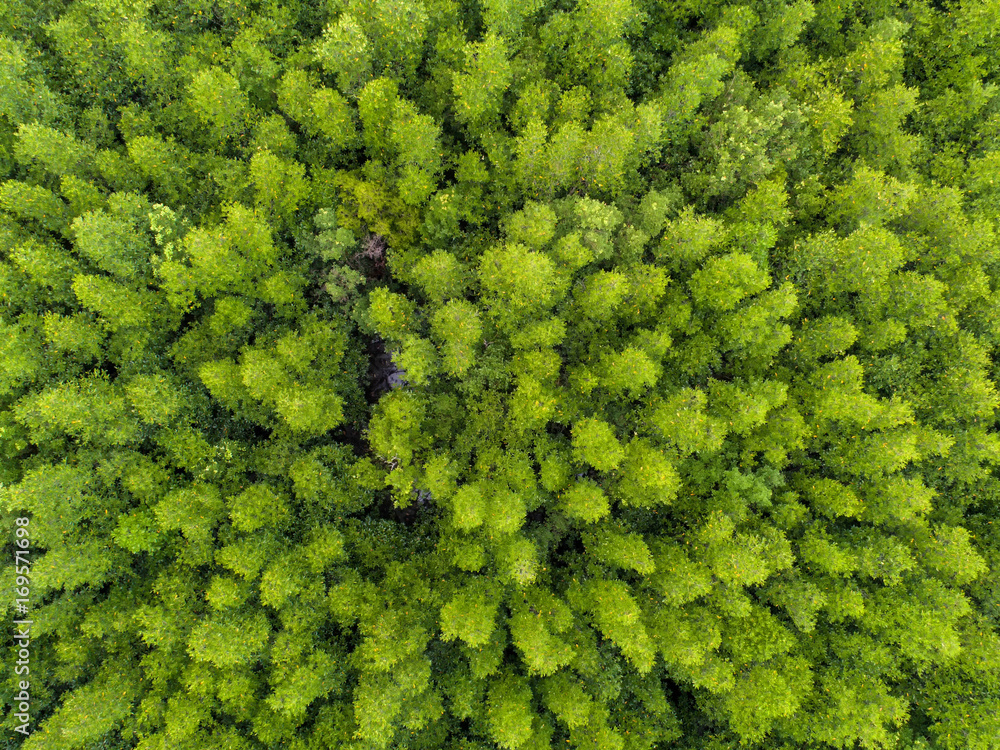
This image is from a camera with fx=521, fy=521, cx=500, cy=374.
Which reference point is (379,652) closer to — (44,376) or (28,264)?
(44,376)

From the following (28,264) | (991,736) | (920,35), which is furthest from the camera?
(920,35)

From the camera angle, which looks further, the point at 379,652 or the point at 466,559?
the point at 466,559

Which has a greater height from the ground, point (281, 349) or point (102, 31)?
point (102, 31)

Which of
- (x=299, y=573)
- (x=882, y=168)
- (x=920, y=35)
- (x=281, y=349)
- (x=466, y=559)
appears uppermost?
(x=920, y=35)

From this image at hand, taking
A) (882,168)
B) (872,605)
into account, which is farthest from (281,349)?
(882,168)

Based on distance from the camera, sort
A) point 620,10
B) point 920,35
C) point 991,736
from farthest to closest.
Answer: point 920,35, point 620,10, point 991,736

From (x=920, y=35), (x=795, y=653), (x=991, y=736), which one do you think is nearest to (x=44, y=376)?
(x=795, y=653)
